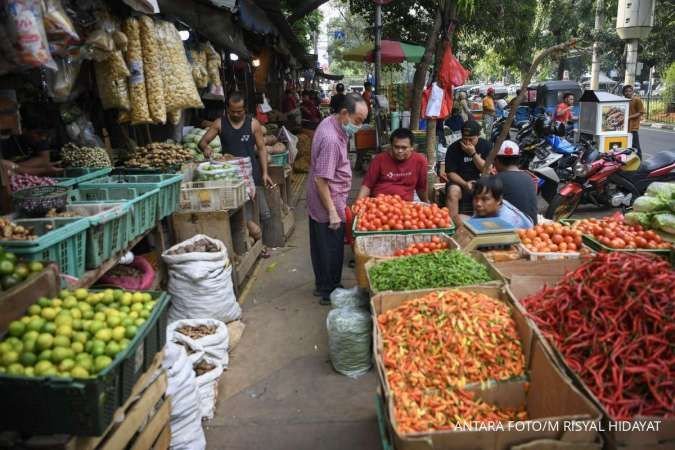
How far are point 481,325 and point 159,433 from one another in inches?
75.4

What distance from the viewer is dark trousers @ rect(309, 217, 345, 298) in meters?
5.19

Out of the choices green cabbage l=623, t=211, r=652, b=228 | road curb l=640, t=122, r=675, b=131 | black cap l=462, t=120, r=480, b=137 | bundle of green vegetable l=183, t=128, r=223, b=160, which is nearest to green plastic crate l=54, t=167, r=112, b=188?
bundle of green vegetable l=183, t=128, r=223, b=160

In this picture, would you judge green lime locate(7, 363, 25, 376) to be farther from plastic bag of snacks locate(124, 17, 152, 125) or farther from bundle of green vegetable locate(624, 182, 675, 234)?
bundle of green vegetable locate(624, 182, 675, 234)

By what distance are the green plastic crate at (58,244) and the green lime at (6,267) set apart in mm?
178

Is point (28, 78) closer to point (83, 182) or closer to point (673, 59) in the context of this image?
point (83, 182)

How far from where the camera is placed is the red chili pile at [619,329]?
222 centimetres

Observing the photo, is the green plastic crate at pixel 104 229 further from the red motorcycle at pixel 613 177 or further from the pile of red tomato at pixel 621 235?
the red motorcycle at pixel 613 177

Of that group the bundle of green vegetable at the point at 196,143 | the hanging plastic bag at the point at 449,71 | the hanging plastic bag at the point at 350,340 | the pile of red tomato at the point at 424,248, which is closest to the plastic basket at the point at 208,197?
the bundle of green vegetable at the point at 196,143

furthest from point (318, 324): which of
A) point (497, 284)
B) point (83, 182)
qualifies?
point (83, 182)

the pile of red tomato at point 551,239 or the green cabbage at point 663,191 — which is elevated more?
the green cabbage at point 663,191

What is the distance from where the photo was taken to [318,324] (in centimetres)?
498

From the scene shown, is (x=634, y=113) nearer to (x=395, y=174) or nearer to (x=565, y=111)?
(x=565, y=111)

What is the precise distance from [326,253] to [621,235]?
8.84ft

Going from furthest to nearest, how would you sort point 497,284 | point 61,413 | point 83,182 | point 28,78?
1. point 28,78
2. point 83,182
3. point 497,284
4. point 61,413
